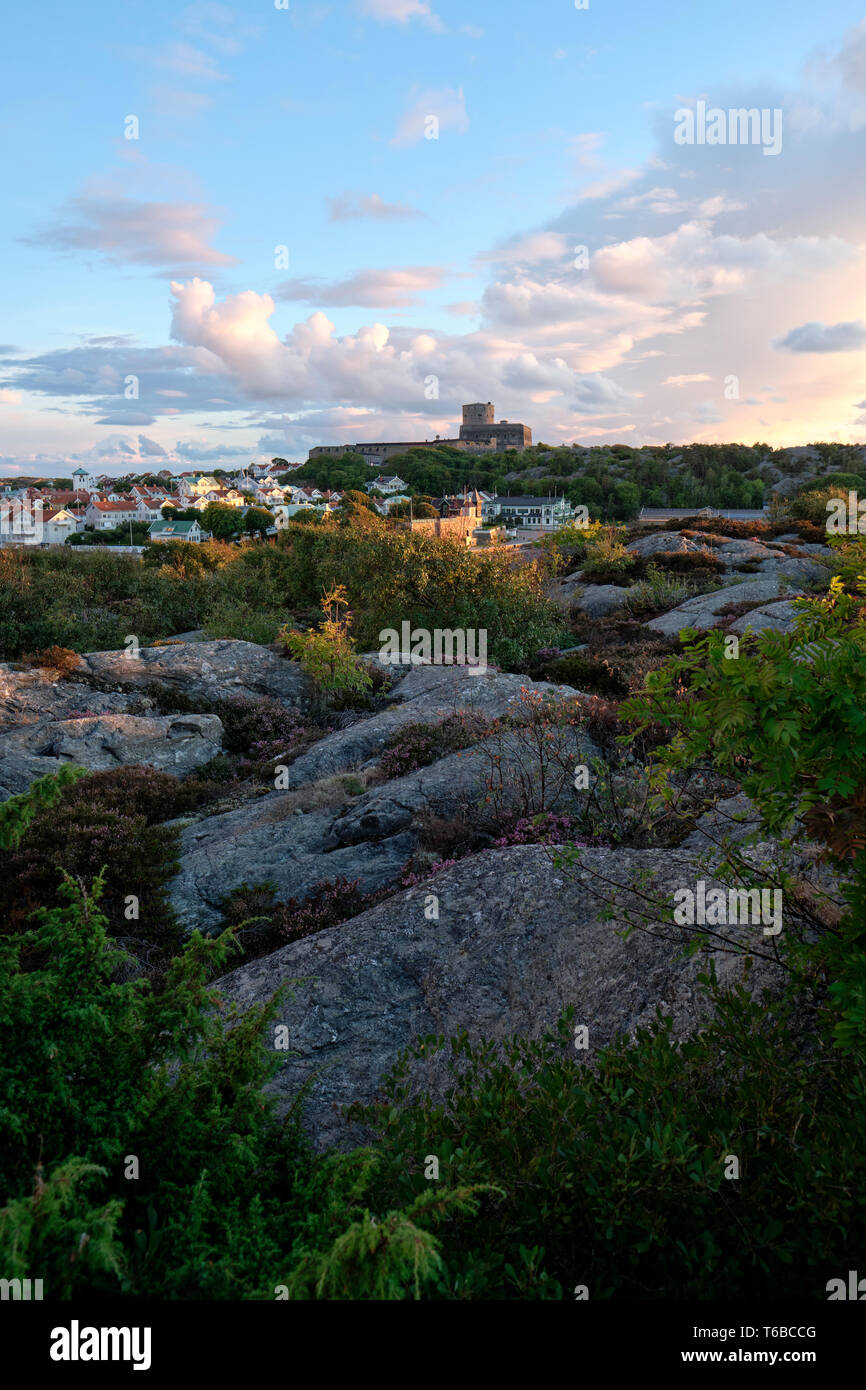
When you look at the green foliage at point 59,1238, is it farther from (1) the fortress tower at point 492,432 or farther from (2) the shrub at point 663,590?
(1) the fortress tower at point 492,432

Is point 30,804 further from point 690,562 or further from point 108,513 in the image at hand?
point 108,513

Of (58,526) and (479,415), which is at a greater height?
(479,415)

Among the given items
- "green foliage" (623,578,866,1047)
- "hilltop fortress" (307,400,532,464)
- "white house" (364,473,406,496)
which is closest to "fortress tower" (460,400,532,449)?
"hilltop fortress" (307,400,532,464)

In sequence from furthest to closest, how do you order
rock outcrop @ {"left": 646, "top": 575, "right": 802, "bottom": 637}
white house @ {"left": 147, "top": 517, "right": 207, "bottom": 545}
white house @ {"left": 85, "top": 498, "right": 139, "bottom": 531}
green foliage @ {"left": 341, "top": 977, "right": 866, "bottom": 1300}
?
1. white house @ {"left": 85, "top": 498, "right": 139, "bottom": 531}
2. white house @ {"left": 147, "top": 517, "right": 207, "bottom": 545}
3. rock outcrop @ {"left": 646, "top": 575, "right": 802, "bottom": 637}
4. green foliage @ {"left": 341, "top": 977, "right": 866, "bottom": 1300}

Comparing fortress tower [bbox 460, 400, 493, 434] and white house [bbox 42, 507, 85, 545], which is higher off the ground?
fortress tower [bbox 460, 400, 493, 434]

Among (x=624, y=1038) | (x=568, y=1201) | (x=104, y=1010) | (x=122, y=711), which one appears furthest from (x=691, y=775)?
(x=122, y=711)

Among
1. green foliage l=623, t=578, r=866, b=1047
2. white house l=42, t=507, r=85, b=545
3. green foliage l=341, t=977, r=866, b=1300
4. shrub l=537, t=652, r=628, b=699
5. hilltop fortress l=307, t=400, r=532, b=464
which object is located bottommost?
green foliage l=341, t=977, r=866, b=1300

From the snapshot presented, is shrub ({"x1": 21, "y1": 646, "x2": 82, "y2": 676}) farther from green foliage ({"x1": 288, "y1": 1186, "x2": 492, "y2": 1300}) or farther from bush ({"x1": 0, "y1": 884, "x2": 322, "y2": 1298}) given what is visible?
green foliage ({"x1": 288, "y1": 1186, "x2": 492, "y2": 1300})

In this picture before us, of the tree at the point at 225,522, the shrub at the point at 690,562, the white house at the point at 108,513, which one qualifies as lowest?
the shrub at the point at 690,562

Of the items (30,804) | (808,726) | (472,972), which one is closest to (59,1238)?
(30,804)

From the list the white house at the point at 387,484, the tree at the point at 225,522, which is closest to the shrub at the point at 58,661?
the tree at the point at 225,522

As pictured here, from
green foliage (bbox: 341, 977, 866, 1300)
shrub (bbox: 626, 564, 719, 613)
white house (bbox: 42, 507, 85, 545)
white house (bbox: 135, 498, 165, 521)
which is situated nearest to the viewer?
green foliage (bbox: 341, 977, 866, 1300)

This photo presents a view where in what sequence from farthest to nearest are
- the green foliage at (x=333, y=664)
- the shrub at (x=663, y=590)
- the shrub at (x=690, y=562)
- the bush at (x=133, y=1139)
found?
the shrub at (x=690, y=562), the shrub at (x=663, y=590), the green foliage at (x=333, y=664), the bush at (x=133, y=1139)

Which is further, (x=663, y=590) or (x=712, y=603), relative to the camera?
(x=663, y=590)
